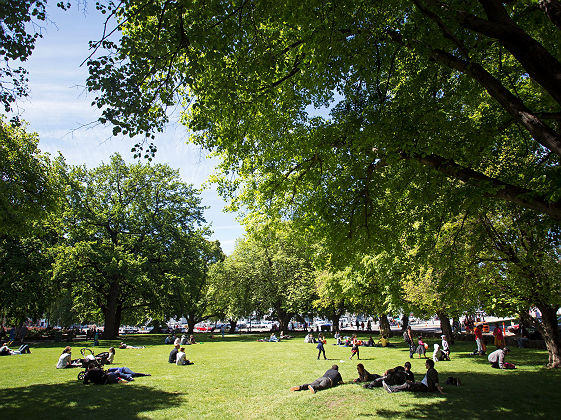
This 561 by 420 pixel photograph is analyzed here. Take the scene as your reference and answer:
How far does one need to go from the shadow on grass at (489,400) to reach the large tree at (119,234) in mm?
26269

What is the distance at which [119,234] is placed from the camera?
34125 mm

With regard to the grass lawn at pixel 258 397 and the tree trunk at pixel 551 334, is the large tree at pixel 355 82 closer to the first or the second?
the grass lawn at pixel 258 397

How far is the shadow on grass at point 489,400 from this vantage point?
28.0ft

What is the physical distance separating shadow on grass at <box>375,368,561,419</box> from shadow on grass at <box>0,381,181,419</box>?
20.3ft

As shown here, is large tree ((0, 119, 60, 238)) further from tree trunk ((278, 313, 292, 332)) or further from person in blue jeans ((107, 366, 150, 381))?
tree trunk ((278, 313, 292, 332))

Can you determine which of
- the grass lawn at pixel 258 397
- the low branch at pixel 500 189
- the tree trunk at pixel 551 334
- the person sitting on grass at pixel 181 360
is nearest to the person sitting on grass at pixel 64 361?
the grass lawn at pixel 258 397

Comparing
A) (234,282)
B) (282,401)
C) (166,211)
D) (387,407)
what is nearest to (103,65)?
(282,401)

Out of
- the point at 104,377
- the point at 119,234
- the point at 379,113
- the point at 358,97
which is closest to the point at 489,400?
the point at 379,113

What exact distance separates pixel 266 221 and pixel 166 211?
81.5 feet

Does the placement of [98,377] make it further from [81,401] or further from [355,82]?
[355,82]

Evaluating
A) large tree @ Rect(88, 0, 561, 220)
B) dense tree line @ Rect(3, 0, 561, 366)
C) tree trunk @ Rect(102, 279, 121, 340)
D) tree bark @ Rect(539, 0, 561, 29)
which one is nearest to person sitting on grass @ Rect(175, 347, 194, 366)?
dense tree line @ Rect(3, 0, 561, 366)

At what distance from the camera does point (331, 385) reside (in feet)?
38.8

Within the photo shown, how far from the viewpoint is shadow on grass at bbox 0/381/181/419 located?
8.43 m

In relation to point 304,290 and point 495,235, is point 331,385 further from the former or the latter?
point 304,290
